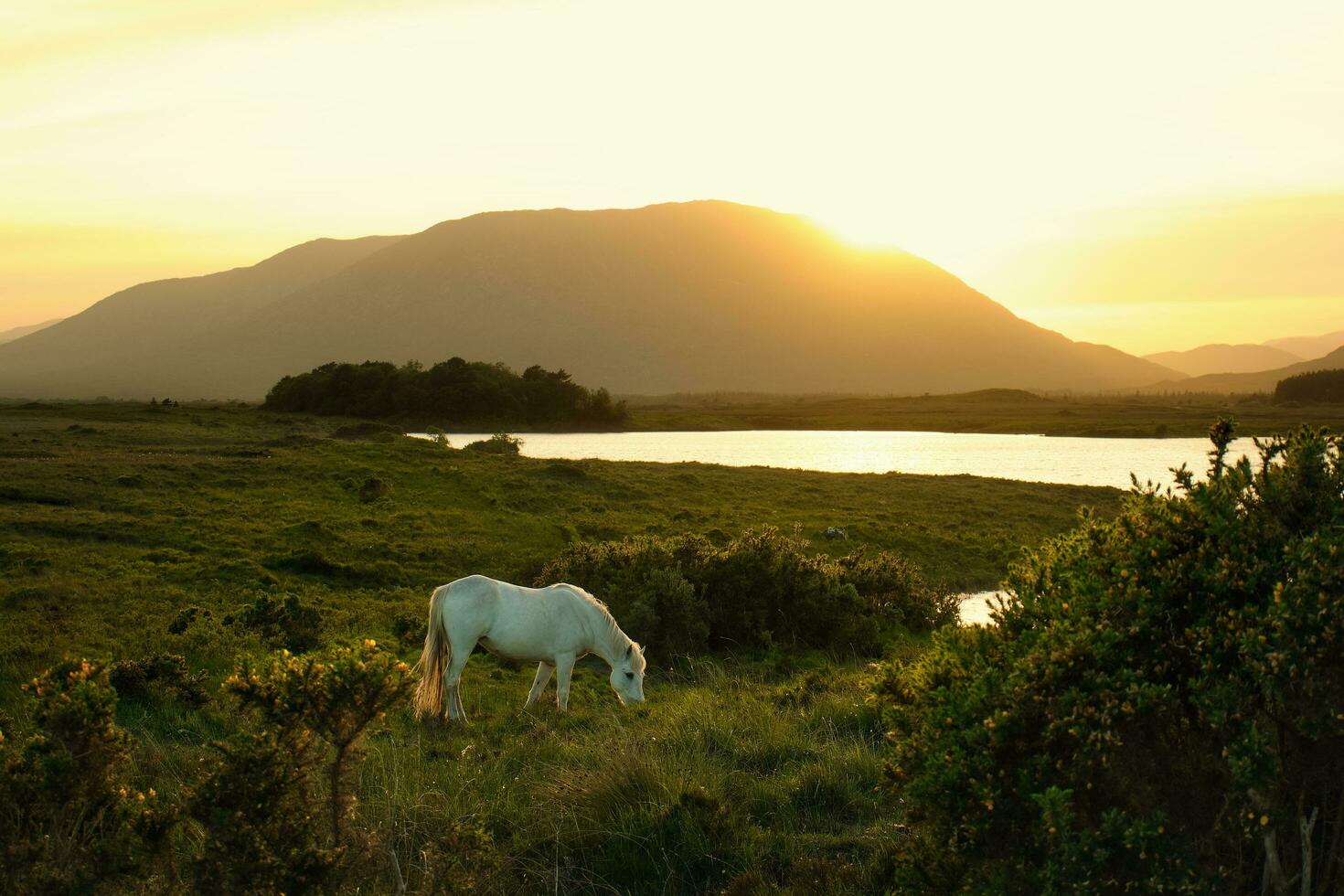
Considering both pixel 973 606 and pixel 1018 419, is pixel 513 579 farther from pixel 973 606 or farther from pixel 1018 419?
pixel 1018 419

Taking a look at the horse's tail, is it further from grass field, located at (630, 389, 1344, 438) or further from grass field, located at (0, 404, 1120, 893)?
grass field, located at (630, 389, 1344, 438)

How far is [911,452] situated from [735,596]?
61088 millimetres

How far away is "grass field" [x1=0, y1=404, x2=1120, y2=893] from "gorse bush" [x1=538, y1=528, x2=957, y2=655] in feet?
2.40

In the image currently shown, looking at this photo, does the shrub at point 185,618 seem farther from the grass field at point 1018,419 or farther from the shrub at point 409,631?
the grass field at point 1018,419

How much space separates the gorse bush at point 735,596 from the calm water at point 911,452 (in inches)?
1358

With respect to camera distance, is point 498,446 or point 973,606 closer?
point 973,606

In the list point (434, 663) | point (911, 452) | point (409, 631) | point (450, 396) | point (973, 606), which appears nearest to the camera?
point (434, 663)

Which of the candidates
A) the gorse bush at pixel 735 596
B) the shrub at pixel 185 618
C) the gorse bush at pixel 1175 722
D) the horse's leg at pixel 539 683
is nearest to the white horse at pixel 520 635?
the horse's leg at pixel 539 683

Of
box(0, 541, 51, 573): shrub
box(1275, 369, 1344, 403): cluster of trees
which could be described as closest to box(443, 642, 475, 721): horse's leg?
box(0, 541, 51, 573): shrub

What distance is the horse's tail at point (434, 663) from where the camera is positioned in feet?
39.1

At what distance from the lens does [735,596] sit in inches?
747

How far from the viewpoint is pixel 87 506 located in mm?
28203

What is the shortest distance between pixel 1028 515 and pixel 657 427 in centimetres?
7507

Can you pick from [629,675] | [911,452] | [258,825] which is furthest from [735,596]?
[911,452]
